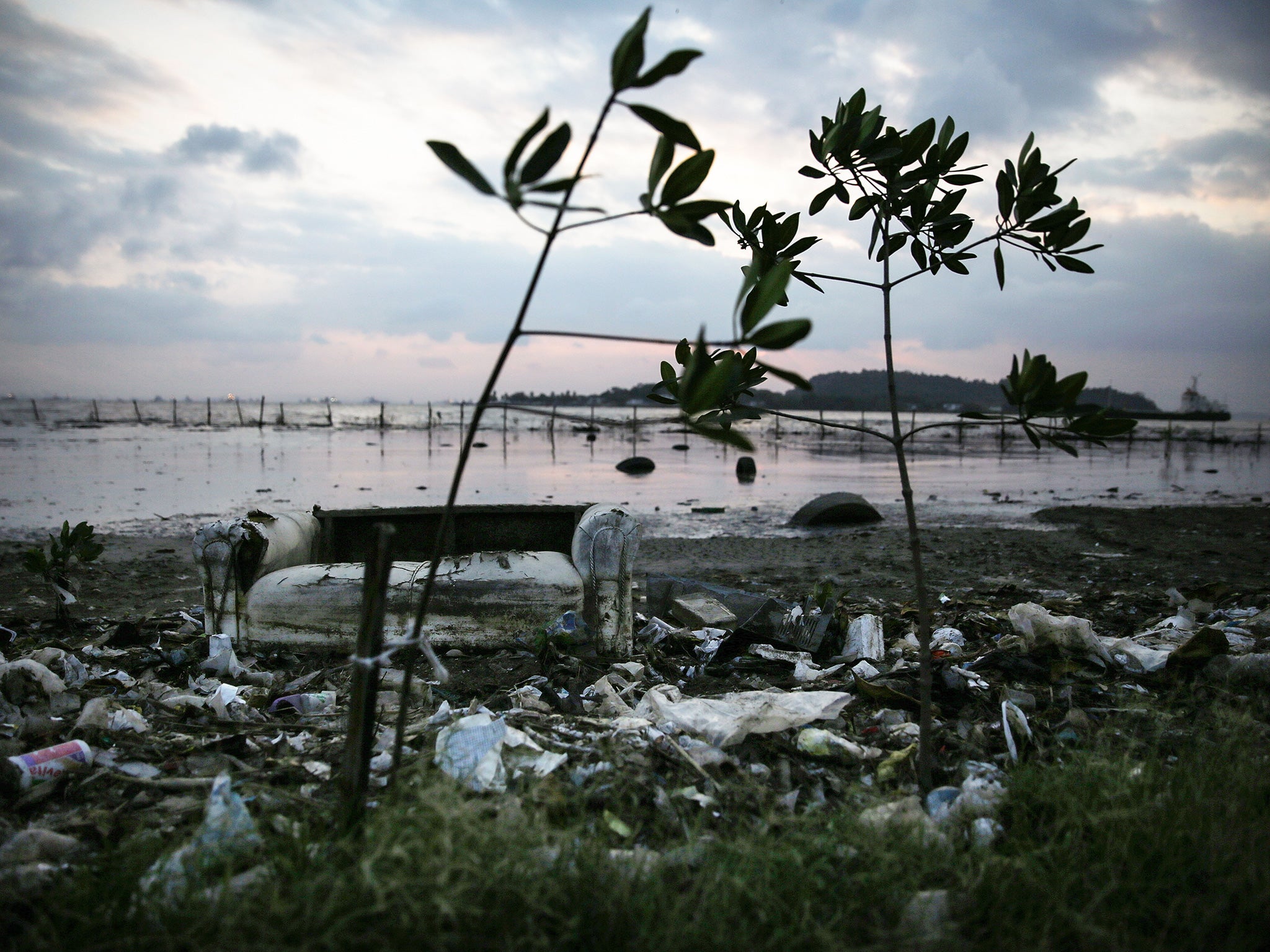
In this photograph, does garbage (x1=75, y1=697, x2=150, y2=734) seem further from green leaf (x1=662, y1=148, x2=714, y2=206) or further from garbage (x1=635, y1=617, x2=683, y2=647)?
green leaf (x1=662, y1=148, x2=714, y2=206)

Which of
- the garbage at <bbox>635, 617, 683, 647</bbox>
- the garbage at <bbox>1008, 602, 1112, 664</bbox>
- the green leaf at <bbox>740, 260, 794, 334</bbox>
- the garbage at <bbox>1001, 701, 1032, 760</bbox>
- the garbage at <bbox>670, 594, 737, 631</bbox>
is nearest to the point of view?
the green leaf at <bbox>740, 260, 794, 334</bbox>

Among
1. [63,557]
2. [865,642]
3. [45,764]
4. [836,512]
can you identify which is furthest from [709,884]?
[836,512]

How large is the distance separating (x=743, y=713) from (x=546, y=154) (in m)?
1.85

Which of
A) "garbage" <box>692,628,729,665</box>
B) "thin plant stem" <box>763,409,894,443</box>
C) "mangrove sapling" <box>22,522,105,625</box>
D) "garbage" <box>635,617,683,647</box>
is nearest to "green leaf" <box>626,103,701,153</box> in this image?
"thin plant stem" <box>763,409,894,443</box>

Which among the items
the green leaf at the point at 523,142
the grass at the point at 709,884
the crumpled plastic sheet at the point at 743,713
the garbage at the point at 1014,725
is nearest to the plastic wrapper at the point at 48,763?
the grass at the point at 709,884

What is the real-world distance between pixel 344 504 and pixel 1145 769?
1039 cm

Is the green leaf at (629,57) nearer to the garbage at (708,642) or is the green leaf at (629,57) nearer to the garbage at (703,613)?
the garbage at (708,642)

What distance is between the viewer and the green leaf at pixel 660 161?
4.53ft

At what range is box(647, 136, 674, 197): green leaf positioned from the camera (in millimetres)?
1382

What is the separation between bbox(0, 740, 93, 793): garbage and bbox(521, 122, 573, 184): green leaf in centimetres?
216

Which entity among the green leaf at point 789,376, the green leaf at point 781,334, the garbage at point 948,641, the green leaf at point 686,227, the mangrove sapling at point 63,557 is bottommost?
the garbage at point 948,641

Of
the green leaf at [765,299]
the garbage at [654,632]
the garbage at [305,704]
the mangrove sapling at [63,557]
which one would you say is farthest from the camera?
the garbage at [654,632]

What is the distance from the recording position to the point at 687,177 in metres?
1.39

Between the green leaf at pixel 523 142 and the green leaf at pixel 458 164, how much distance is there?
0.07 m
